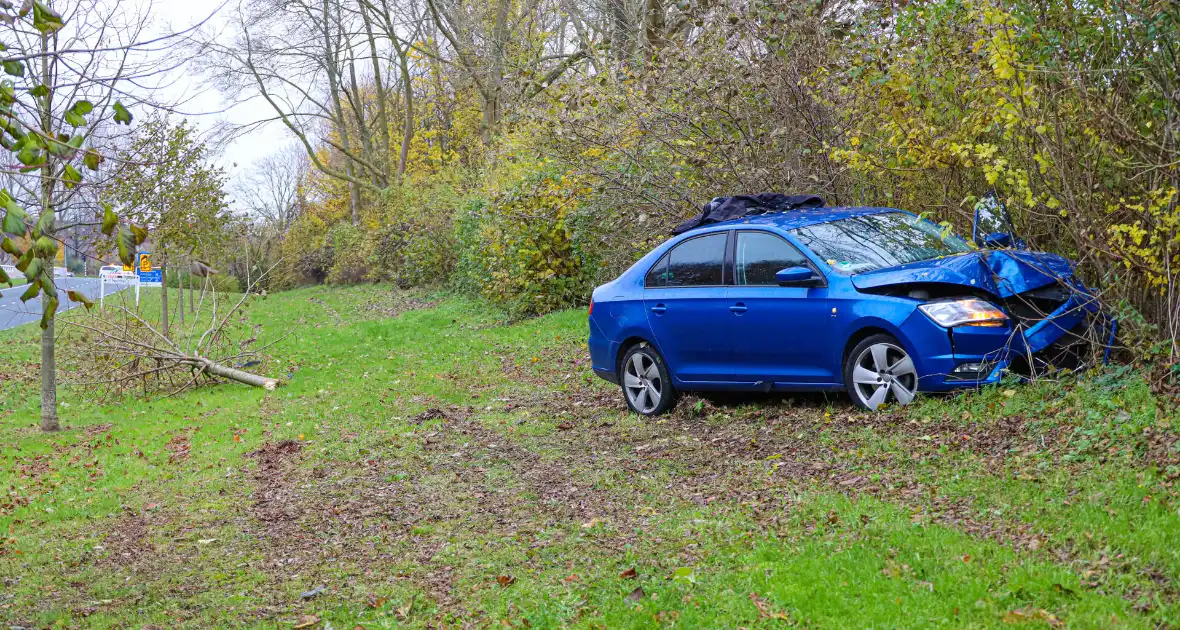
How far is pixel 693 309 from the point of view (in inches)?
360

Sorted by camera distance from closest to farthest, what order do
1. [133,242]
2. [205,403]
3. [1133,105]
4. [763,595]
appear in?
[133,242]
[763,595]
[1133,105]
[205,403]

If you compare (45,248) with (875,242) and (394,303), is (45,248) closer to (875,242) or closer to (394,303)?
(875,242)

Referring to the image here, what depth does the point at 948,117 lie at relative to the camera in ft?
31.1

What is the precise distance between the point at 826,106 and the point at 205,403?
9.01 m

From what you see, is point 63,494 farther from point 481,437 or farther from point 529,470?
point 529,470

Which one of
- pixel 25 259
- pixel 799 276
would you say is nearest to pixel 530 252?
pixel 799 276

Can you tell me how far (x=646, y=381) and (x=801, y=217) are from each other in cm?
204

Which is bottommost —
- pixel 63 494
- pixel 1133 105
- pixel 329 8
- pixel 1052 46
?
pixel 63 494

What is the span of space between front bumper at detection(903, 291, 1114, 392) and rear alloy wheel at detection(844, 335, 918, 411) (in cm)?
23

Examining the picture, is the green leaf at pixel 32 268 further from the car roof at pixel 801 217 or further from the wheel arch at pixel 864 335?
the car roof at pixel 801 217

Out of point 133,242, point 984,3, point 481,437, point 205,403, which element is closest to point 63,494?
point 481,437

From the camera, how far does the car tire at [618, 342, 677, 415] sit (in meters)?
9.52

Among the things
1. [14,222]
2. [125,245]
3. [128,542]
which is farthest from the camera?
[128,542]

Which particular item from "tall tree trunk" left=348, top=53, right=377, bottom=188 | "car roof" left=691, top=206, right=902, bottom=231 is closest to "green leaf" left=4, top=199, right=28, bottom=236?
"car roof" left=691, top=206, right=902, bottom=231
